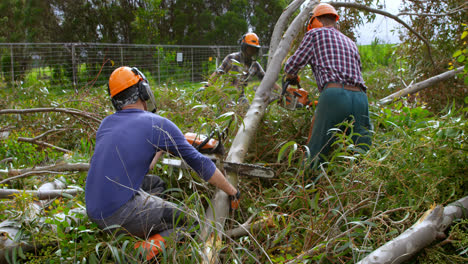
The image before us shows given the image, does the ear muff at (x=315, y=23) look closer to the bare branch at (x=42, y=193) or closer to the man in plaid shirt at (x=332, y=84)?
the man in plaid shirt at (x=332, y=84)

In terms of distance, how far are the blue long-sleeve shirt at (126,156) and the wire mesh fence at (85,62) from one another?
4.95 meters

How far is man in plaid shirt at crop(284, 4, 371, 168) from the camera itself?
11.0 feet

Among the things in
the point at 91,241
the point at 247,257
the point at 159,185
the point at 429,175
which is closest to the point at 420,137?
the point at 429,175

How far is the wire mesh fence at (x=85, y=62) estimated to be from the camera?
8.76 m

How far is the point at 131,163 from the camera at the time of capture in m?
2.37

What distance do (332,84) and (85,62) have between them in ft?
26.6

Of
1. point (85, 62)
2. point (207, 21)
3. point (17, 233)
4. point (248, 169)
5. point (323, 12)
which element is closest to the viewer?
point (17, 233)

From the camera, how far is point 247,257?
2.27m

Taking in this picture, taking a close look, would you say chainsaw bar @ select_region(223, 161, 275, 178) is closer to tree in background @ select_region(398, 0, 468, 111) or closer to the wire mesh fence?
tree in background @ select_region(398, 0, 468, 111)

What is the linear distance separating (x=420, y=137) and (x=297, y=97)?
1.30 meters

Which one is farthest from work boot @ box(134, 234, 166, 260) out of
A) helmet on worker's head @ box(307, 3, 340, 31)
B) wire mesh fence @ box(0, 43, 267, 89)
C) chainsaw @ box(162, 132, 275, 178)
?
wire mesh fence @ box(0, 43, 267, 89)

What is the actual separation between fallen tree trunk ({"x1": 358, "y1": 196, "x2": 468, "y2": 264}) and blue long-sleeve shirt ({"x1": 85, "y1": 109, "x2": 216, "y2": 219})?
1.11 metres

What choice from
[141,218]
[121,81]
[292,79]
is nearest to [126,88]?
[121,81]

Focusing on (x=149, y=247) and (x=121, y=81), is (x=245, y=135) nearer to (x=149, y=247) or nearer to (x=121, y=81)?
(x=121, y=81)
